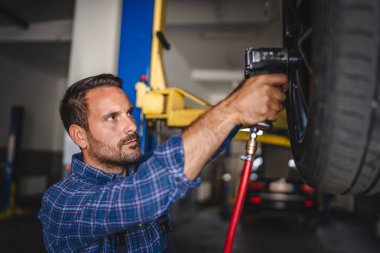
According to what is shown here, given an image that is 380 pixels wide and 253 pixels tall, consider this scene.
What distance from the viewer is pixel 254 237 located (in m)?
4.02

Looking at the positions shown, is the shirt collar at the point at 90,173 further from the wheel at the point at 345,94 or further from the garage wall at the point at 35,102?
the garage wall at the point at 35,102

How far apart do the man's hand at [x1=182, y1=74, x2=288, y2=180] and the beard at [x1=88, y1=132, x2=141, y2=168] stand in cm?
49

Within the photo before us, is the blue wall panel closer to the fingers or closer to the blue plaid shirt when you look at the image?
the blue plaid shirt

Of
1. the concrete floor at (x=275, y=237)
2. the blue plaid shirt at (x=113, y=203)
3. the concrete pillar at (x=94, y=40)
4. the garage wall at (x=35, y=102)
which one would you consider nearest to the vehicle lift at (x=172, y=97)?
the blue plaid shirt at (x=113, y=203)

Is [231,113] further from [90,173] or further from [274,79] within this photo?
[90,173]

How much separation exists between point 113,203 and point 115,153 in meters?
0.40

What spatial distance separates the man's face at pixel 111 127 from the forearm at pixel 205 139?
0.50 m

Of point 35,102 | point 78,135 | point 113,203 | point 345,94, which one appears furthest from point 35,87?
point 345,94

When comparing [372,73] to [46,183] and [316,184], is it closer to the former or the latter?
[316,184]

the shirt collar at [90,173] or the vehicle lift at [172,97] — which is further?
the shirt collar at [90,173]

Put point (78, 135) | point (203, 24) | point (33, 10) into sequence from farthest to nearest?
1. point (203, 24)
2. point (33, 10)
3. point (78, 135)

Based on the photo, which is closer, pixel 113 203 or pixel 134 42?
pixel 113 203

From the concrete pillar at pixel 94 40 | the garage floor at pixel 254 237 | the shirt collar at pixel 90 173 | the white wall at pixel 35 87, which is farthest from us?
the white wall at pixel 35 87

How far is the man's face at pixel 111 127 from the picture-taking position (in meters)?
1.02
